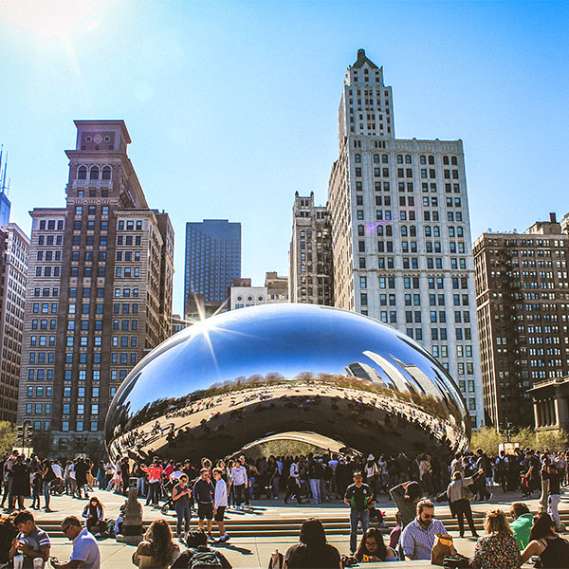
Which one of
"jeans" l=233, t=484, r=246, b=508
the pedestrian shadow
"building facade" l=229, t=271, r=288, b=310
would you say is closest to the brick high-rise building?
"building facade" l=229, t=271, r=288, b=310

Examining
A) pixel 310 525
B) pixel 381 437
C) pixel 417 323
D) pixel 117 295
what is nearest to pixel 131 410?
pixel 381 437

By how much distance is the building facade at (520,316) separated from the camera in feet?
406

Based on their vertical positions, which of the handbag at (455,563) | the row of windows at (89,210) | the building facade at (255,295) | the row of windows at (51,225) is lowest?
the handbag at (455,563)

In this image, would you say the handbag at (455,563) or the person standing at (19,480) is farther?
the person standing at (19,480)

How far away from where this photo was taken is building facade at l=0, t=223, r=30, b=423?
391 feet

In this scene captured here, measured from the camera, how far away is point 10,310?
124 m

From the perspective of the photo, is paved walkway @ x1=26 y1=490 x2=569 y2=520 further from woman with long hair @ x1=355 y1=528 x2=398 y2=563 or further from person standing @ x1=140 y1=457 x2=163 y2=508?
woman with long hair @ x1=355 y1=528 x2=398 y2=563

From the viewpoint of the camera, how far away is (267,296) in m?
177

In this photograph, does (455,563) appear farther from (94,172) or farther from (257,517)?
(94,172)

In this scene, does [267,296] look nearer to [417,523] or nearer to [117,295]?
[117,295]

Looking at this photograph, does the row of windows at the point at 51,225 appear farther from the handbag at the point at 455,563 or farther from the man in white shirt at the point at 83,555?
the handbag at the point at 455,563

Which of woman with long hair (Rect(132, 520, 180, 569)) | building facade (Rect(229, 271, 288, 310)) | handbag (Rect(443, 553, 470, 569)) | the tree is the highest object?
building facade (Rect(229, 271, 288, 310))

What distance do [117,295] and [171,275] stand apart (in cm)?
2786

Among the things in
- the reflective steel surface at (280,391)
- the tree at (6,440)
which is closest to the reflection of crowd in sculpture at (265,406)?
the reflective steel surface at (280,391)
